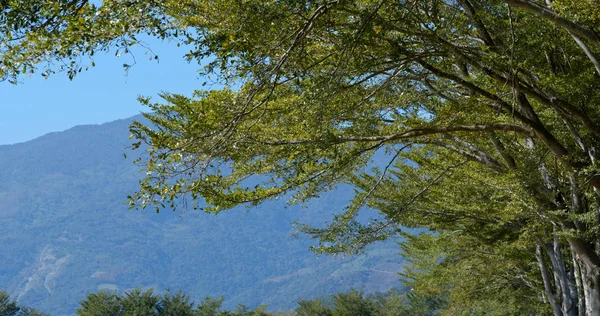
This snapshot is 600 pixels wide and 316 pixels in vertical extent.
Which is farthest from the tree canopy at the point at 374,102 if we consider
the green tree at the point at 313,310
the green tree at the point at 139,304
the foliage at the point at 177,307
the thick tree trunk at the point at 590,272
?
the green tree at the point at 313,310

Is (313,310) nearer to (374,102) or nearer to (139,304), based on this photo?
(139,304)

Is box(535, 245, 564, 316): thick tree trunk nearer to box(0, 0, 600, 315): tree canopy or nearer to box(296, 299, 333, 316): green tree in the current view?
box(0, 0, 600, 315): tree canopy

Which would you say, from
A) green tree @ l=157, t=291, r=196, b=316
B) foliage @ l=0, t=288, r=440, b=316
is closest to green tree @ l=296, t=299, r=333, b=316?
foliage @ l=0, t=288, r=440, b=316

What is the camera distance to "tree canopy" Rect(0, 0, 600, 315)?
5.55 m

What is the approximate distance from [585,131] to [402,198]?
14.6 feet

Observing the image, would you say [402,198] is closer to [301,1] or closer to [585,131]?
[585,131]

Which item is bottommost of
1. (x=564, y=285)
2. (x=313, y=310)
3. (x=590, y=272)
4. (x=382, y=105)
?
(x=590, y=272)

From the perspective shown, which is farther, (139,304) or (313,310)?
(313,310)

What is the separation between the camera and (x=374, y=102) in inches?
313

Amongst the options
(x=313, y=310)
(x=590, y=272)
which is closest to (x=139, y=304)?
(x=313, y=310)

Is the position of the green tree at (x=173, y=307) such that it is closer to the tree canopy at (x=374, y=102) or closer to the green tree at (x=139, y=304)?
the green tree at (x=139, y=304)

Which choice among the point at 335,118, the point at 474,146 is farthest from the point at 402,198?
the point at 335,118

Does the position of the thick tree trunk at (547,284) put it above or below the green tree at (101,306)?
below

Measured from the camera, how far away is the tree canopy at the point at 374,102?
555cm
